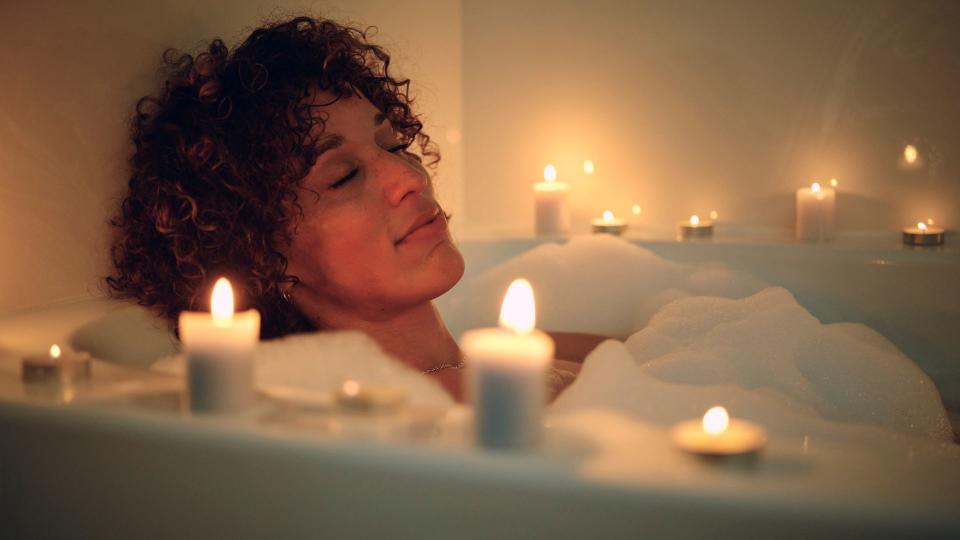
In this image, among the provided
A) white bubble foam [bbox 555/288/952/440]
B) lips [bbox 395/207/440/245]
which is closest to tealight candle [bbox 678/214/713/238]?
white bubble foam [bbox 555/288/952/440]

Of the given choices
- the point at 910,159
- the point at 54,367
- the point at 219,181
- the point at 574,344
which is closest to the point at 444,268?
the point at 219,181

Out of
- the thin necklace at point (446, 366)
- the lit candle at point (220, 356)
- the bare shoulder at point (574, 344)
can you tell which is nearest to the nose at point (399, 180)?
the thin necklace at point (446, 366)

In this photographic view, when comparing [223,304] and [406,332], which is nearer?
[223,304]

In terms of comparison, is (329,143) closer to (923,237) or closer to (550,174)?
(550,174)

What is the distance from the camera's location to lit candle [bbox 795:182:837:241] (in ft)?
6.59

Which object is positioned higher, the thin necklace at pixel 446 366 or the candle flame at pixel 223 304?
the candle flame at pixel 223 304

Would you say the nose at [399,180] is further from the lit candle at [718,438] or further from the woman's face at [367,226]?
the lit candle at [718,438]

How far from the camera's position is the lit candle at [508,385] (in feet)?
1.93

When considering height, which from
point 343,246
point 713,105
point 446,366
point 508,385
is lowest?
point 446,366

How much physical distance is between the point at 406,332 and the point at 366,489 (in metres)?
0.90

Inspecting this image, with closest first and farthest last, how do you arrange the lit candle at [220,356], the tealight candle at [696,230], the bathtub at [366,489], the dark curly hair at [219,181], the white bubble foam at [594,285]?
the bathtub at [366,489] < the lit candle at [220,356] < the dark curly hair at [219,181] < the white bubble foam at [594,285] < the tealight candle at [696,230]

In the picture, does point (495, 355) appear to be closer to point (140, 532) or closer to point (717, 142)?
point (140, 532)

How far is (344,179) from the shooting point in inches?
57.0

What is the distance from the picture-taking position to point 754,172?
7.27ft
